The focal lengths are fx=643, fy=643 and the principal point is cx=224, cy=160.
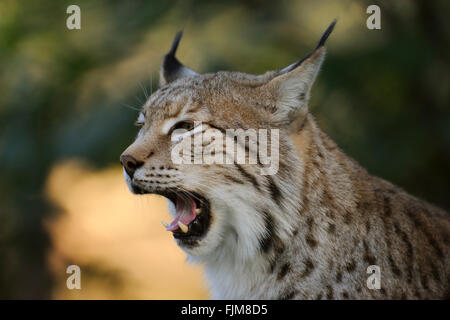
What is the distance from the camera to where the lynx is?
3.93m

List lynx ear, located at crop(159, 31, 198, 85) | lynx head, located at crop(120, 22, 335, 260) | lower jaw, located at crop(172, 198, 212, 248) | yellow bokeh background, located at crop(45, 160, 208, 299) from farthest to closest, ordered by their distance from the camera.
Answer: yellow bokeh background, located at crop(45, 160, 208, 299)
lynx ear, located at crop(159, 31, 198, 85)
lower jaw, located at crop(172, 198, 212, 248)
lynx head, located at crop(120, 22, 335, 260)

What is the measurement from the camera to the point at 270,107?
4090mm

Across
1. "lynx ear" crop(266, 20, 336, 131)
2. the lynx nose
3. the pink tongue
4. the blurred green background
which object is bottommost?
the pink tongue

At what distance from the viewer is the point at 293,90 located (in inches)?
158

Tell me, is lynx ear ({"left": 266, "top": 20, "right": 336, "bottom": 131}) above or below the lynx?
above

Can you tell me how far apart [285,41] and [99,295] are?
4603 mm

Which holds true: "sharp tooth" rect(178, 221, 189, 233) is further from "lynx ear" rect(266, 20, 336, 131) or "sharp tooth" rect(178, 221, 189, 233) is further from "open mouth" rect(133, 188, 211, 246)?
"lynx ear" rect(266, 20, 336, 131)

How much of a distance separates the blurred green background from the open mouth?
3977mm

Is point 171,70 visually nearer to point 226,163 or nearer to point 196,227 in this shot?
point 226,163

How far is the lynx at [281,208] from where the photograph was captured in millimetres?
3926

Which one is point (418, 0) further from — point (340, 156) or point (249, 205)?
point (249, 205)

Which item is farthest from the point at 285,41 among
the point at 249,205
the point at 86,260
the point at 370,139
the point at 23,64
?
the point at 249,205

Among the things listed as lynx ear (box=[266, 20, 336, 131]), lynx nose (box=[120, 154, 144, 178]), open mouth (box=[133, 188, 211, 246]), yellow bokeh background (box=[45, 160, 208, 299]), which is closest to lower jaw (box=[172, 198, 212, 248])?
open mouth (box=[133, 188, 211, 246])

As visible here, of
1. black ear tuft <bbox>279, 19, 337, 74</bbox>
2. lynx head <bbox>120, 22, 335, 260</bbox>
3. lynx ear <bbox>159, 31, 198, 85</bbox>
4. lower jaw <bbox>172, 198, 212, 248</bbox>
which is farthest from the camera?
lynx ear <bbox>159, 31, 198, 85</bbox>
